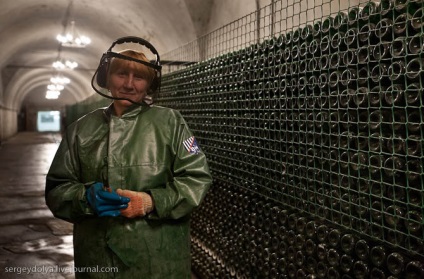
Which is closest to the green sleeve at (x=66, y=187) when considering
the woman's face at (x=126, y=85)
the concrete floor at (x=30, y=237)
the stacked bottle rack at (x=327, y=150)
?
the woman's face at (x=126, y=85)

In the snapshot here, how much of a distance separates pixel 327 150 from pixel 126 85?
1.30 metres

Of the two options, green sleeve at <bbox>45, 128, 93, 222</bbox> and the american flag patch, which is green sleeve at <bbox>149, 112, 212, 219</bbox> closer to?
the american flag patch

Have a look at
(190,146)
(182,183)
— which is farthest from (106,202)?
(190,146)

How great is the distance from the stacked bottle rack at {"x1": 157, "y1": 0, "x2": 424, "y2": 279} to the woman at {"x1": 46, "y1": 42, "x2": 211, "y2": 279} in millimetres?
874

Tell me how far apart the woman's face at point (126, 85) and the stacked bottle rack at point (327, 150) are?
3.76 feet

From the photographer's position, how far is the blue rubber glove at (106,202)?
183 cm

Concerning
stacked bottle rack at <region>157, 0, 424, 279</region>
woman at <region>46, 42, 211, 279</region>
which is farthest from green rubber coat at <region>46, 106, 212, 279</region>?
stacked bottle rack at <region>157, 0, 424, 279</region>

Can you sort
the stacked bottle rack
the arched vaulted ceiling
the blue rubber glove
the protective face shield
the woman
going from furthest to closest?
the arched vaulted ceiling, the protective face shield, the woman, the stacked bottle rack, the blue rubber glove

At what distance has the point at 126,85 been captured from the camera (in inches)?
83.8

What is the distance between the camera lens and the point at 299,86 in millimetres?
2738

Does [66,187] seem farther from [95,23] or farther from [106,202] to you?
[95,23]

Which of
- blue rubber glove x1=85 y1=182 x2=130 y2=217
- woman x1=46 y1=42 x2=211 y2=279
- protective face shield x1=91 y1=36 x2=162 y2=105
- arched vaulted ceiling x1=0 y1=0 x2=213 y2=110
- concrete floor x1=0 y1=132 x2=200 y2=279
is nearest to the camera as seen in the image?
blue rubber glove x1=85 y1=182 x2=130 y2=217

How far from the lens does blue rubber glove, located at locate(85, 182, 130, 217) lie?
6.00ft

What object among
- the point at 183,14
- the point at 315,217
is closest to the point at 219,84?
the point at 315,217
